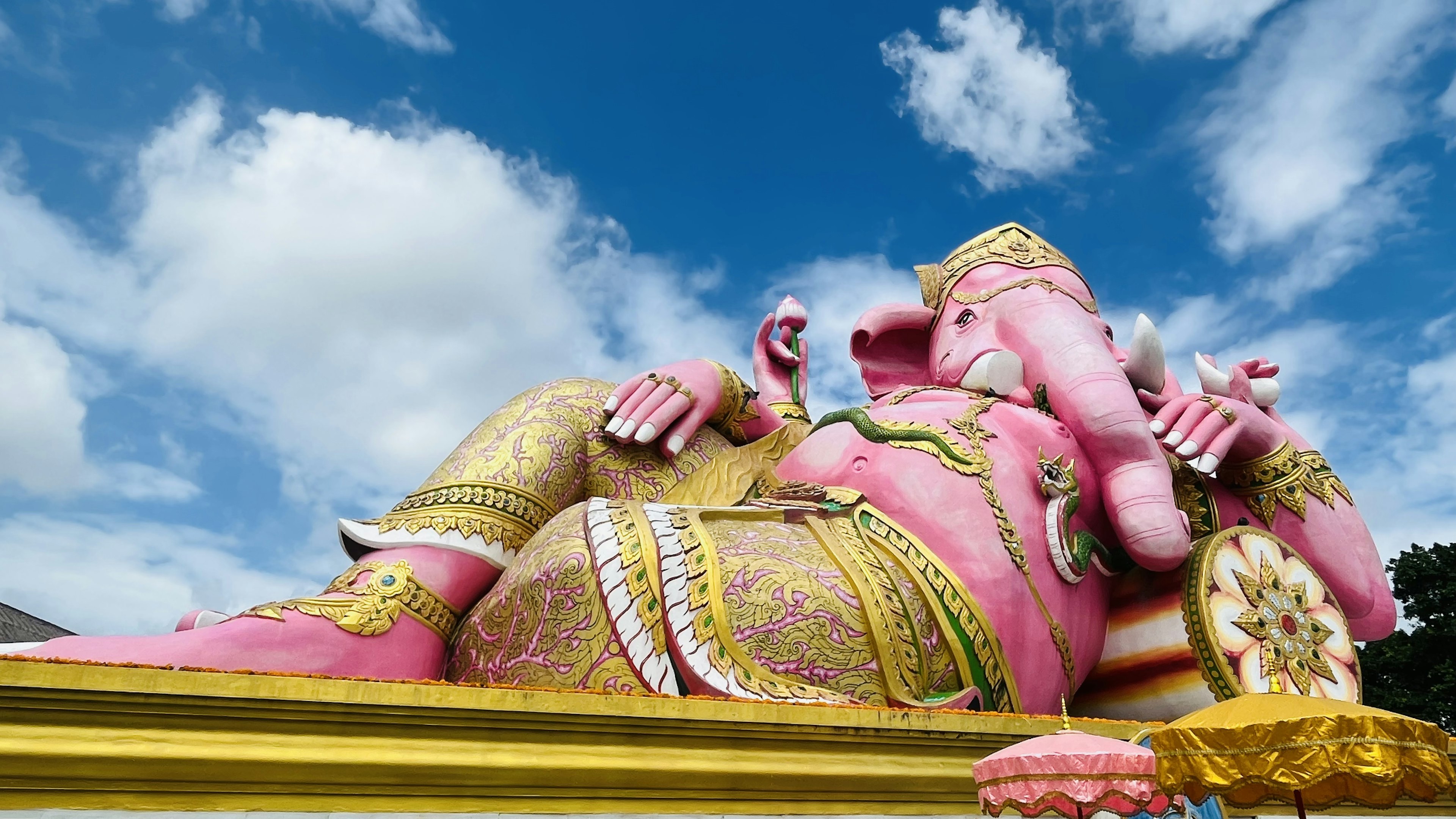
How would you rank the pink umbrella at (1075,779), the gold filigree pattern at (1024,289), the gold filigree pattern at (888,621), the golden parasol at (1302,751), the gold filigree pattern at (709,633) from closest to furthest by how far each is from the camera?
1. the golden parasol at (1302,751)
2. the pink umbrella at (1075,779)
3. the gold filigree pattern at (709,633)
4. the gold filigree pattern at (888,621)
5. the gold filigree pattern at (1024,289)

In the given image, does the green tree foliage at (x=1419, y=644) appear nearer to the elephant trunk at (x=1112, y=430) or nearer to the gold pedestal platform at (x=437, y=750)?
the elephant trunk at (x=1112, y=430)

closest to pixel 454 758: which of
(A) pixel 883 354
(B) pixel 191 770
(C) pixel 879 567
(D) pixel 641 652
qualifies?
(B) pixel 191 770

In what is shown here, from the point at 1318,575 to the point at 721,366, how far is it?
10.9 ft

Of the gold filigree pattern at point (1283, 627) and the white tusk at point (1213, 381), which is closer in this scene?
the gold filigree pattern at point (1283, 627)

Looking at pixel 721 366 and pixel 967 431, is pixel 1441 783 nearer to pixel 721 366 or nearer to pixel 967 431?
pixel 967 431

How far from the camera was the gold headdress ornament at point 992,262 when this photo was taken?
604cm

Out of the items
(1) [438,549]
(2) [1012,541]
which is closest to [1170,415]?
(2) [1012,541]

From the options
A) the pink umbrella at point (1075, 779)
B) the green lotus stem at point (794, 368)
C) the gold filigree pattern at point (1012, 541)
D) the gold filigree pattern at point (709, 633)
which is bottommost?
the pink umbrella at point (1075, 779)

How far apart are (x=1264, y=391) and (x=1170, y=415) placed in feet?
3.21

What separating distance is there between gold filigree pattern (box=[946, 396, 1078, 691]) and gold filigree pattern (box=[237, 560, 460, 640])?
2389mm

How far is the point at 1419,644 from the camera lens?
45.7 ft

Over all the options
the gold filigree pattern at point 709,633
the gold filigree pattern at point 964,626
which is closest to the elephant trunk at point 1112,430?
the gold filigree pattern at point 964,626

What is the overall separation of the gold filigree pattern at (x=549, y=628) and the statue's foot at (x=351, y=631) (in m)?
0.18

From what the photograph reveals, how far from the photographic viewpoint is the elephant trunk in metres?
Answer: 4.87
